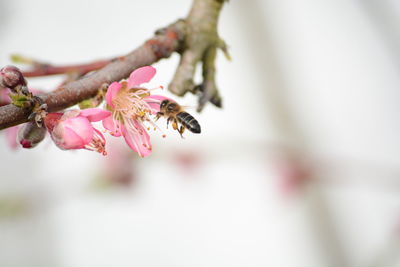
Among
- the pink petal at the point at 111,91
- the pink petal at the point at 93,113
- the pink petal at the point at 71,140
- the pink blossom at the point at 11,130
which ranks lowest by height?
the pink blossom at the point at 11,130

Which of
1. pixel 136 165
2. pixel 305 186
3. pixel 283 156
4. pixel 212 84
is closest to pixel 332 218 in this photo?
pixel 305 186

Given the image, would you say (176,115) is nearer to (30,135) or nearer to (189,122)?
(189,122)

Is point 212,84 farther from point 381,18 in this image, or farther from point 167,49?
point 381,18

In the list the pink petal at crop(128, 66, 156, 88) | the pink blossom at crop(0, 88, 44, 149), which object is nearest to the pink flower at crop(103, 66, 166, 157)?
the pink petal at crop(128, 66, 156, 88)

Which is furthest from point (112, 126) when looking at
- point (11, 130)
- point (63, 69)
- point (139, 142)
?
point (11, 130)

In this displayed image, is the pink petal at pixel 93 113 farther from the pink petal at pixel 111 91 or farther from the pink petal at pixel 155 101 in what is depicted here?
the pink petal at pixel 155 101

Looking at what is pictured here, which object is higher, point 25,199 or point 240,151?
point 240,151

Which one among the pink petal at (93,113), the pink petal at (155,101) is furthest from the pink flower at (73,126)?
the pink petal at (155,101)
